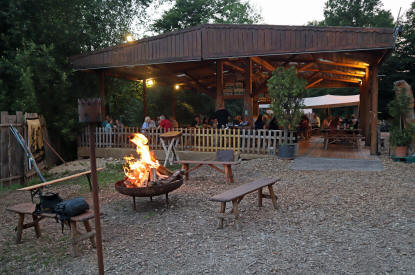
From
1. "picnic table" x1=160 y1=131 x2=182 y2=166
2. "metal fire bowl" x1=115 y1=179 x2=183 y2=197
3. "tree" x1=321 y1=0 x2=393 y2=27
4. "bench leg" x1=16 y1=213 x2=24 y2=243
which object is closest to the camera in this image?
"bench leg" x1=16 y1=213 x2=24 y2=243

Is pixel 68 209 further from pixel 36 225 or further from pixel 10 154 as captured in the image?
pixel 10 154

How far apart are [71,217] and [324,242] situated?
10.5 feet

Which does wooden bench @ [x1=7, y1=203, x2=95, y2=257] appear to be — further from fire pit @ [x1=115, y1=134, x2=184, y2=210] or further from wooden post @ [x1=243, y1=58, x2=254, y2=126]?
wooden post @ [x1=243, y1=58, x2=254, y2=126]

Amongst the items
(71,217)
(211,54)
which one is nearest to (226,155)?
(211,54)

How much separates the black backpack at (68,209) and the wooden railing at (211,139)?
7.22 metres

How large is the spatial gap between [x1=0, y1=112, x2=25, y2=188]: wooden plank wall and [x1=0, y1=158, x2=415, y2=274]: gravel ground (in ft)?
5.92

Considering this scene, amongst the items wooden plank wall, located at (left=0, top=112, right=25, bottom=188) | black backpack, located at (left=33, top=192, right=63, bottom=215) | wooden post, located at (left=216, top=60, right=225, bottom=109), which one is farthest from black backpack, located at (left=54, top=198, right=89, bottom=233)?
wooden post, located at (left=216, top=60, right=225, bottom=109)

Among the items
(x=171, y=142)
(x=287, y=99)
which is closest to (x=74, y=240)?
(x=171, y=142)

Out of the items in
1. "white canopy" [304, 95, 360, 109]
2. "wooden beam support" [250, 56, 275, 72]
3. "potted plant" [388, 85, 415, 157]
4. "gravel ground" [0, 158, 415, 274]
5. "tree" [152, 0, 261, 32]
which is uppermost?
"tree" [152, 0, 261, 32]

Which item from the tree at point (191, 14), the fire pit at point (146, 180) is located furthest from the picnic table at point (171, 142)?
the tree at point (191, 14)

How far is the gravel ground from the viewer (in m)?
3.52

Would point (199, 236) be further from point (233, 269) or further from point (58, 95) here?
point (58, 95)

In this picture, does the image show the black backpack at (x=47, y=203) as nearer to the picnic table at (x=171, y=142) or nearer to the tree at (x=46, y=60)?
the picnic table at (x=171, y=142)

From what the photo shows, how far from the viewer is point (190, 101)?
914 inches
